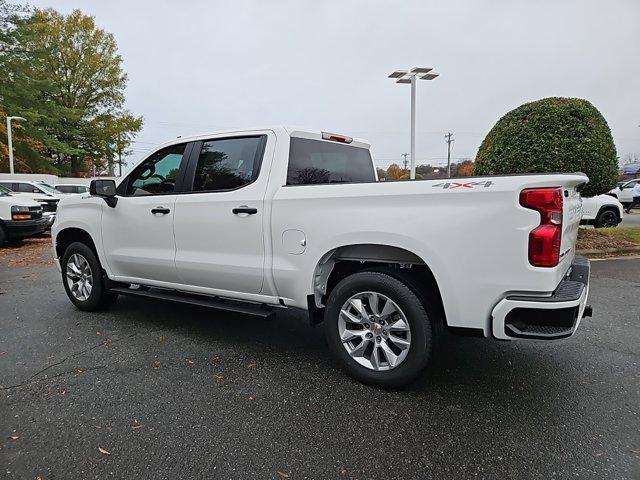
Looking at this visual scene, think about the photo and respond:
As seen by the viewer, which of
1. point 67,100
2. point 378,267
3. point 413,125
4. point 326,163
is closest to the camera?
point 378,267

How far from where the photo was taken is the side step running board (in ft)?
11.7

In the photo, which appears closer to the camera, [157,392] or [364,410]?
[364,410]

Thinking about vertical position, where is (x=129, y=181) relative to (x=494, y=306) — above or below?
above

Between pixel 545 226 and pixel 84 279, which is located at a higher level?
pixel 545 226

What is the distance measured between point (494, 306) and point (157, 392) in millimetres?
2344

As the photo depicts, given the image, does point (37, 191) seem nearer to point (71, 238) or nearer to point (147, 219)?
point (71, 238)

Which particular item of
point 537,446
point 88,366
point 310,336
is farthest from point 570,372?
Result: point 88,366

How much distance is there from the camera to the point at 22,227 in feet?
33.9

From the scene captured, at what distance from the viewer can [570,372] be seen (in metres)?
3.29

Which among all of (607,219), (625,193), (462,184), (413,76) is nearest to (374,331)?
(462,184)

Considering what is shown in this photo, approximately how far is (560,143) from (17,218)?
38.8ft

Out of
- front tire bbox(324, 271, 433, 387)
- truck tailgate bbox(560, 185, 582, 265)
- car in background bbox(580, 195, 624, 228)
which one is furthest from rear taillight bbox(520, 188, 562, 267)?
car in background bbox(580, 195, 624, 228)

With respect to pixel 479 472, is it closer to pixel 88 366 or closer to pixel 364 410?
pixel 364 410

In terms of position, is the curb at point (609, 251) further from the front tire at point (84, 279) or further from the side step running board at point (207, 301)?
the front tire at point (84, 279)
